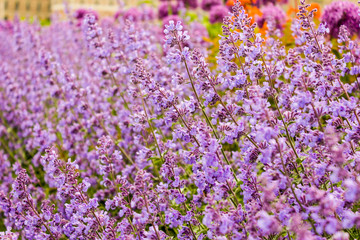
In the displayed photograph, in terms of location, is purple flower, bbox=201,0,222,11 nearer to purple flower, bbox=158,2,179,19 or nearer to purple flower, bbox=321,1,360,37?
purple flower, bbox=158,2,179,19

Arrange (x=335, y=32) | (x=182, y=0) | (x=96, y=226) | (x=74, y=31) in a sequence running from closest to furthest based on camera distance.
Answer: (x=96, y=226), (x=335, y=32), (x=74, y=31), (x=182, y=0)

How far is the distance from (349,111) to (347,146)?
0.74 ft

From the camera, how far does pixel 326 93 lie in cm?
241

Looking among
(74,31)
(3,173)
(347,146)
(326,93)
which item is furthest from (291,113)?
(74,31)

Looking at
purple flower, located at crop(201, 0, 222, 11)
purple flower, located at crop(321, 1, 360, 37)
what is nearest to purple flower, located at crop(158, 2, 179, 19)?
purple flower, located at crop(201, 0, 222, 11)

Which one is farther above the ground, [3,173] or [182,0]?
[182,0]

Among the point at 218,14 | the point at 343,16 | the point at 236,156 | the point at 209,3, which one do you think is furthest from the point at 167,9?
the point at 236,156

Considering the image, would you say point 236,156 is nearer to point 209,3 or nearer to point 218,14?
point 218,14

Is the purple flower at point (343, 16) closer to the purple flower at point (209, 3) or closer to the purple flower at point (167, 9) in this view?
the purple flower at point (209, 3)

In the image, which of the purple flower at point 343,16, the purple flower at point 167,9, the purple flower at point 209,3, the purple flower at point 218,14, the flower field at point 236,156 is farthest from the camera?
the purple flower at point 167,9

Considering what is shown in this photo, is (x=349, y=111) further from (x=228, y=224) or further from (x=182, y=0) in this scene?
(x=182, y=0)

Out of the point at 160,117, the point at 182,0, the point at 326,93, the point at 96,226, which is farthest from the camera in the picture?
the point at 182,0

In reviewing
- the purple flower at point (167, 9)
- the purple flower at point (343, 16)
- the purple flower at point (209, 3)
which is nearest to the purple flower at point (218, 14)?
the purple flower at point (209, 3)

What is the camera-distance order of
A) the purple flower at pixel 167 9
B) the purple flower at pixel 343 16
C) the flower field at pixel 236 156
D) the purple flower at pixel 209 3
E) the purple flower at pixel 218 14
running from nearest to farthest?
the flower field at pixel 236 156
the purple flower at pixel 343 16
the purple flower at pixel 218 14
the purple flower at pixel 209 3
the purple flower at pixel 167 9
